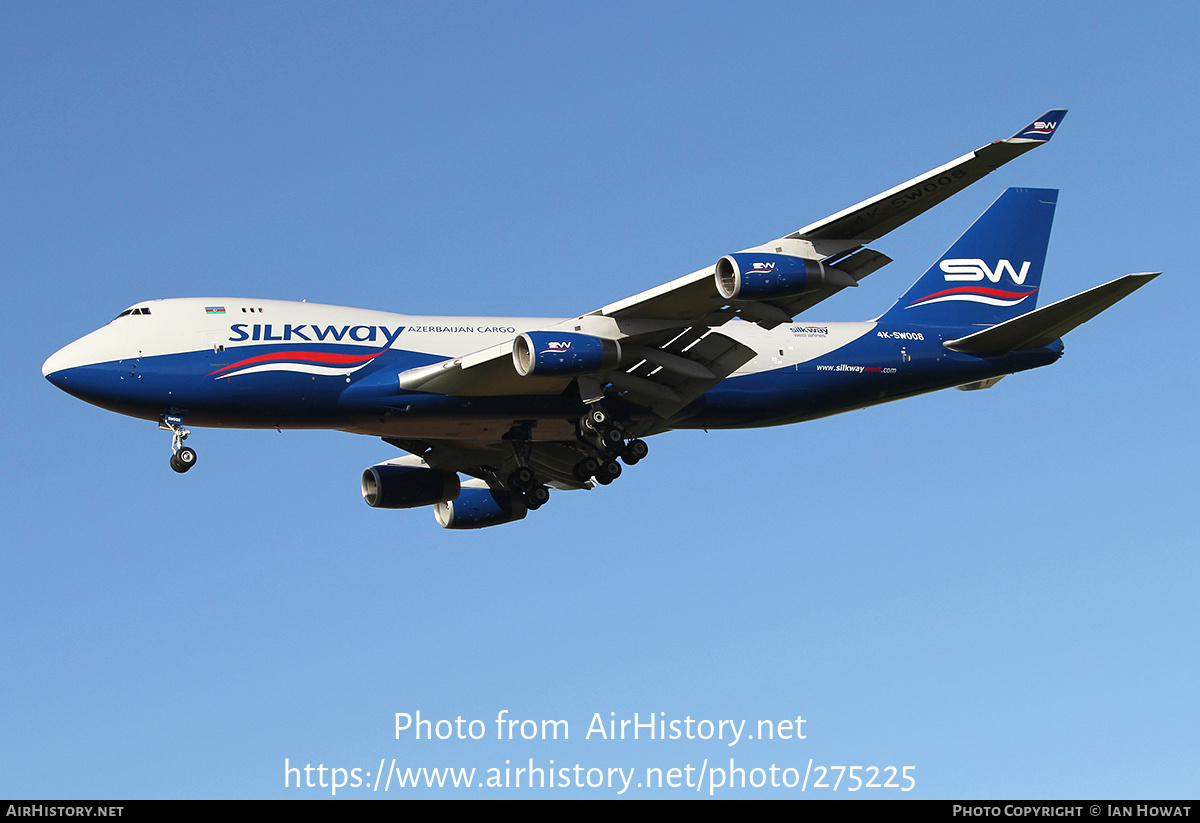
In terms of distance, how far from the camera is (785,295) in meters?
29.7

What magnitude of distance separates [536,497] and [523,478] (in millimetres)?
989

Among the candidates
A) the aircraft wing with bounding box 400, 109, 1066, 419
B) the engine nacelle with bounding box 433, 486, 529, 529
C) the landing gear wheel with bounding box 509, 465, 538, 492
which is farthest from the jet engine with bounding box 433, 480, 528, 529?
the aircraft wing with bounding box 400, 109, 1066, 419

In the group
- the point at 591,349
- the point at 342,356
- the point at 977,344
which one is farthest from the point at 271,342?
the point at 977,344

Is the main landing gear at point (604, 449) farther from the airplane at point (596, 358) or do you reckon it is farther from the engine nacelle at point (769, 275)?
the engine nacelle at point (769, 275)

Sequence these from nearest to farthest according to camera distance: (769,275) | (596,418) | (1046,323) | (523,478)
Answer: (769,275), (596,418), (1046,323), (523,478)

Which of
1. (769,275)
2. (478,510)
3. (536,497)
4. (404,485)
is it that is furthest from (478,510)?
(769,275)

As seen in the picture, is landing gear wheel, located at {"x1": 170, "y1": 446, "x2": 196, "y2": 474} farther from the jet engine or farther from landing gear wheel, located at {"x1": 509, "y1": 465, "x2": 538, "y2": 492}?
the jet engine

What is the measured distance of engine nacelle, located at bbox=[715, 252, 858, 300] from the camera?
29.6m

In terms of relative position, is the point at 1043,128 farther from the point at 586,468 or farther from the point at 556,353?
the point at 586,468

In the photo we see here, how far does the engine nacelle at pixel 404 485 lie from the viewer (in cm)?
3962

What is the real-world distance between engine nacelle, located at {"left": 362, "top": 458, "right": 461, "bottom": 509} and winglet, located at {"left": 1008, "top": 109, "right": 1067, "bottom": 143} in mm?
19173

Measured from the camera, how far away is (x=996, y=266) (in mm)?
39906

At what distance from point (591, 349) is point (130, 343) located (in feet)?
35.5
